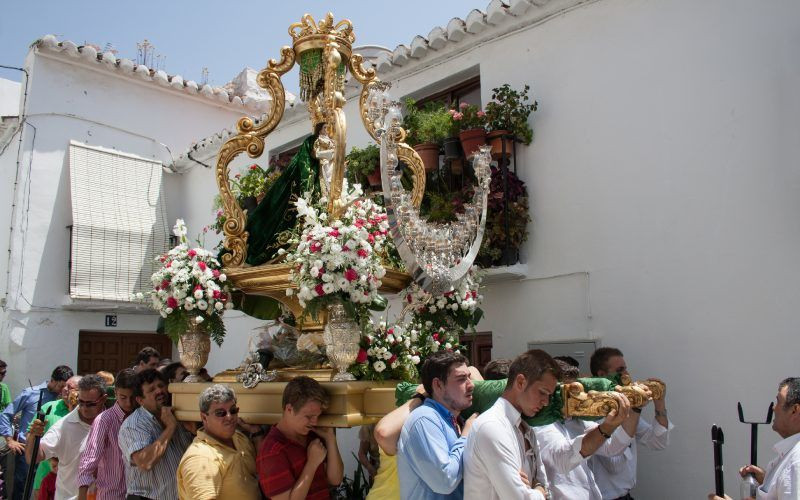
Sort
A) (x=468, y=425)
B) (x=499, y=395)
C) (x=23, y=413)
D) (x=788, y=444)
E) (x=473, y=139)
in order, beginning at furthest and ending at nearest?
(x=23, y=413)
(x=473, y=139)
(x=499, y=395)
(x=468, y=425)
(x=788, y=444)

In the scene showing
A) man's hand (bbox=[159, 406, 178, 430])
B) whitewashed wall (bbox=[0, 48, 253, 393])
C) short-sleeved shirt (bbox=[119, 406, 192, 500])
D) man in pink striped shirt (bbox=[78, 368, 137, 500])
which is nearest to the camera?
short-sleeved shirt (bbox=[119, 406, 192, 500])

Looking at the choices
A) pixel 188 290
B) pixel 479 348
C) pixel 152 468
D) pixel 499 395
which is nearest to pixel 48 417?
pixel 152 468

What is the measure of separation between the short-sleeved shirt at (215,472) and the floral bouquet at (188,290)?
2.82 feet

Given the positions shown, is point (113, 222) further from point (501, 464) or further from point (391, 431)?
point (501, 464)

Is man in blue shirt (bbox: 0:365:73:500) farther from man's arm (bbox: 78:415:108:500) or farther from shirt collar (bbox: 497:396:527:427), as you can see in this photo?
shirt collar (bbox: 497:396:527:427)

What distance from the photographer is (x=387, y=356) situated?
4.09m

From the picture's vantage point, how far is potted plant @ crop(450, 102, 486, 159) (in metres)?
5.98

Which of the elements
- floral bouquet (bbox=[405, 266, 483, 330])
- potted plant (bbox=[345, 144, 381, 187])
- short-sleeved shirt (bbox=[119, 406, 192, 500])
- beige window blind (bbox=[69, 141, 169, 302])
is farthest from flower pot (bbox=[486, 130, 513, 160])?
beige window blind (bbox=[69, 141, 169, 302])

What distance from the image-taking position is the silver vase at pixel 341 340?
153 inches

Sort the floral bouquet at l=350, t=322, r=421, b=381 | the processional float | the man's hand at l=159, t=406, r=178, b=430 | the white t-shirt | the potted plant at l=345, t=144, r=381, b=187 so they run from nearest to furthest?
1. the processional float
2. the floral bouquet at l=350, t=322, r=421, b=381
3. the man's hand at l=159, t=406, r=178, b=430
4. the white t-shirt
5. the potted plant at l=345, t=144, r=381, b=187

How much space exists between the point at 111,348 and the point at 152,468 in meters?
6.58

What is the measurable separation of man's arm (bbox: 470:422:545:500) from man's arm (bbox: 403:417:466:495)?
161 millimetres

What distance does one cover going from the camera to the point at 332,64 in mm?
4441

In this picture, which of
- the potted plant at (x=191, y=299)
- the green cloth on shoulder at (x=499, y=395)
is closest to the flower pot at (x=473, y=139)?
the potted plant at (x=191, y=299)
